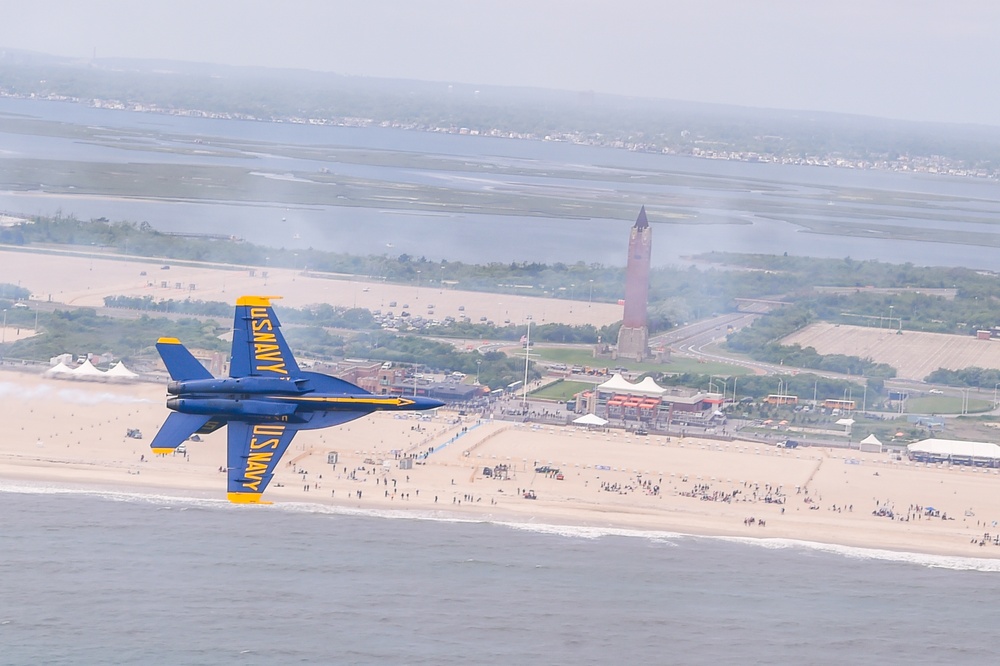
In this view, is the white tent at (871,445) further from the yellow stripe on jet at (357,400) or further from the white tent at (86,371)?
the yellow stripe on jet at (357,400)

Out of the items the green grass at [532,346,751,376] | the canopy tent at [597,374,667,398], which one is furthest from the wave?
the green grass at [532,346,751,376]

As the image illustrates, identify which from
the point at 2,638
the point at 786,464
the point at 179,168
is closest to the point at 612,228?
the point at 179,168

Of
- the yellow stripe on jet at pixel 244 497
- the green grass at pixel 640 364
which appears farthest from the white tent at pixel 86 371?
the yellow stripe on jet at pixel 244 497

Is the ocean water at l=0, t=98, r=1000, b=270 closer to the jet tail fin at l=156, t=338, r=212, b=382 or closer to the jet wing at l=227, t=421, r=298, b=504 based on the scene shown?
the jet tail fin at l=156, t=338, r=212, b=382

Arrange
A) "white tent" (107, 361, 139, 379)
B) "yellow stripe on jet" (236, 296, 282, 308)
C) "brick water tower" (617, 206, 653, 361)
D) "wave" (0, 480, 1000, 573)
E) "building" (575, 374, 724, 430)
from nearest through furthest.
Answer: "yellow stripe on jet" (236, 296, 282, 308) < "wave" (0, 480, 1000, 573) < "white tent" (107, 361, 139, 379) < "building" (575, 374, 724, 430) < "brick water tower" (617, 206, 653, 361)

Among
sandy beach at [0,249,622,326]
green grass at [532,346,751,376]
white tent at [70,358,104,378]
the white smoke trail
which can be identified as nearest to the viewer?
white tent at [70,358,104,378]

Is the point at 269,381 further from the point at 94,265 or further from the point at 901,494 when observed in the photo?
the point at 94,265

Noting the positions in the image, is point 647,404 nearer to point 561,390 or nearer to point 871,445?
point 561,390
